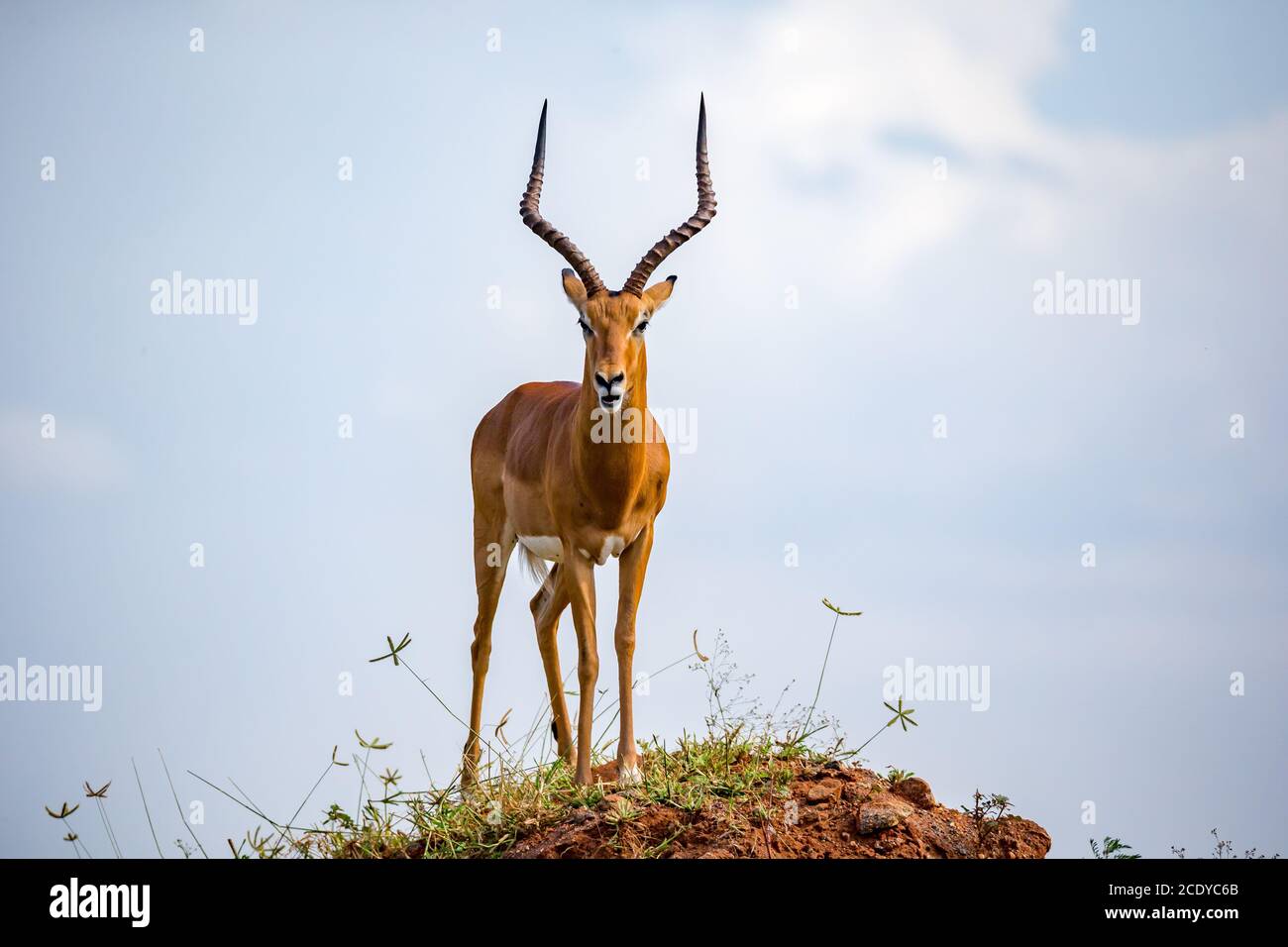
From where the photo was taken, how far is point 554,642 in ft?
38.4

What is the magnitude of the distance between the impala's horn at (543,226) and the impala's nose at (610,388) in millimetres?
944

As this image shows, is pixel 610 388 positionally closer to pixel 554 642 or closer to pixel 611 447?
pixel 611 447

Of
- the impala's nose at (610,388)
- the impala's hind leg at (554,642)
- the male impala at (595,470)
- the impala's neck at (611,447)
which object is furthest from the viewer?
the impala's hind leg at (554,642)

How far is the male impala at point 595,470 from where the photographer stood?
9578 millimetres

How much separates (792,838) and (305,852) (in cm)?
360

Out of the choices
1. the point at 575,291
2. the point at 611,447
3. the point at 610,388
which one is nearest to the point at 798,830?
the point at 611,447

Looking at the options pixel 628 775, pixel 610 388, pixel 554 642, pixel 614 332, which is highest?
pixel 614 332

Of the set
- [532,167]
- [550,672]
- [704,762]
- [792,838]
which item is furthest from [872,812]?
[532,167]

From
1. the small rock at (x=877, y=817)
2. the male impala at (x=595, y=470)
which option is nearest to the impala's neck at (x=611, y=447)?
the male impala at (x=595, y=470)

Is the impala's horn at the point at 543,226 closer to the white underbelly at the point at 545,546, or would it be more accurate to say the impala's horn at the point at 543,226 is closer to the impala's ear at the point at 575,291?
the impala's ear at the point at 575,291

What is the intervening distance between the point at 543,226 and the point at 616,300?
114 centimetres
